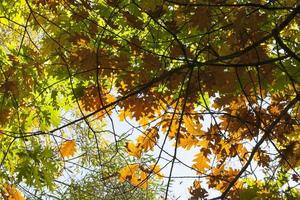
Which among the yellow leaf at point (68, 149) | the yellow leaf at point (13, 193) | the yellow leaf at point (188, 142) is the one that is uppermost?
the yellow leaf at point (68, 149)

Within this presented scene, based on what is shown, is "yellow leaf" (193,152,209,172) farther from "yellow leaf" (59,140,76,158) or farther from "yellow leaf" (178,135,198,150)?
"yellow leaf" (59,140,76,158)

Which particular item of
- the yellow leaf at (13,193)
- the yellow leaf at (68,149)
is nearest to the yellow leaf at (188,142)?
the yellow leaf at (68,149)

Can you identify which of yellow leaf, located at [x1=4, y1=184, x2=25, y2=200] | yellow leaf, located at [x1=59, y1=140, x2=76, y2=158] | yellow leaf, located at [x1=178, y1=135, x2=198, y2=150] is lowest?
yellow leaf, located at [x1=4, y1=184, x2=25, y2=200]

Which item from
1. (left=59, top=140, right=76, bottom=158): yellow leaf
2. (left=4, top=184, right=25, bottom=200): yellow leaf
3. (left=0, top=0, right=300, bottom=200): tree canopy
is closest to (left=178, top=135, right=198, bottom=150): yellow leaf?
(left=0, top=0, right=300, bottom=200): tree canopy

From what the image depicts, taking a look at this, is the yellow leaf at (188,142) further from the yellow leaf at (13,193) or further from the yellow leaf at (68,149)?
the yellow leaf at (13,193)

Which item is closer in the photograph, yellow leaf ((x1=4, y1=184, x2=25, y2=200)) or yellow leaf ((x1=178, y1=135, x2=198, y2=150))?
yellow leaf ((x1=4, y1=184, x2=25, y2=200))

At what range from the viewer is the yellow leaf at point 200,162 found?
119 inches

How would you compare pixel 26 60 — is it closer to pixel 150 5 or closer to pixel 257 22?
Answer: pixel 150 5

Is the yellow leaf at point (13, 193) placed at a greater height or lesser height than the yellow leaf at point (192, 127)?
lesser

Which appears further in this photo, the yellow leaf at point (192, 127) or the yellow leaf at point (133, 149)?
the yellow leaf at point (192, 127)

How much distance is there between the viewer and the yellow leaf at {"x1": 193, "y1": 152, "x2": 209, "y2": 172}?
3012 millimetres

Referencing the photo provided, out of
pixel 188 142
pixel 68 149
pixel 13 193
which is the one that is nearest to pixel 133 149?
pixel 188 142

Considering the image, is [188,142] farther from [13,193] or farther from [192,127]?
[13,193]

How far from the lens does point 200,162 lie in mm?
3012
